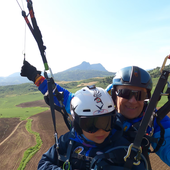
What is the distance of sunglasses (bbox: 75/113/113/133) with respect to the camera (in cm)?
226

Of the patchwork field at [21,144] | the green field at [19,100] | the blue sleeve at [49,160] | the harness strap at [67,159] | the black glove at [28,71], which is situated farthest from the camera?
the green field at [19,100]

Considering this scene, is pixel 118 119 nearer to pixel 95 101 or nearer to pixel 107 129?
pixel 107 129

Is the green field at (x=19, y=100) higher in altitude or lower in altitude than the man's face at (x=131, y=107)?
lower

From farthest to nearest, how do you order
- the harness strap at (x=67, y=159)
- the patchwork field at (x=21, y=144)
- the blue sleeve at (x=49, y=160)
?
the patchwork field at (x=21, y=144) → the blue sleeve at (x=49, y=160) → the harness strap at (x=67, y=159)

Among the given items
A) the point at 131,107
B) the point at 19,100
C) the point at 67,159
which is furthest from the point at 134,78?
the point at 19,100

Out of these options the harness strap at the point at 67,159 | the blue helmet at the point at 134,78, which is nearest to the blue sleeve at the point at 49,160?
the harness strap at the point at 67,159

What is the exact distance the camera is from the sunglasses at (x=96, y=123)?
2256 millimetres

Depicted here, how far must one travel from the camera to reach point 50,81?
2.63m

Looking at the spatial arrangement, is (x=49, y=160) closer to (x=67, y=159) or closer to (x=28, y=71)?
(x=67, y=159)

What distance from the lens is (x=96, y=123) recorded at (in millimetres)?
2256

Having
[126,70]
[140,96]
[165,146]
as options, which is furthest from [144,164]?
[126,70]

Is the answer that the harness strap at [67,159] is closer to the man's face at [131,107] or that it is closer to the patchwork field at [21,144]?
the man's face at [131,107]

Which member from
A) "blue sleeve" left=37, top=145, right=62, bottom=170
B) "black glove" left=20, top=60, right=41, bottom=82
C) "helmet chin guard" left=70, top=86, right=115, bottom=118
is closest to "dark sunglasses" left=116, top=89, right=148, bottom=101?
"helmet chin guard" left=70, top=86, right=115, bottom=118

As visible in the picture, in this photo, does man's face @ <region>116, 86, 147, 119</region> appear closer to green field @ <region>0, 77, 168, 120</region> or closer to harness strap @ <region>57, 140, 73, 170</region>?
harness strap @ <region>57, 140, 73, 170</region>
